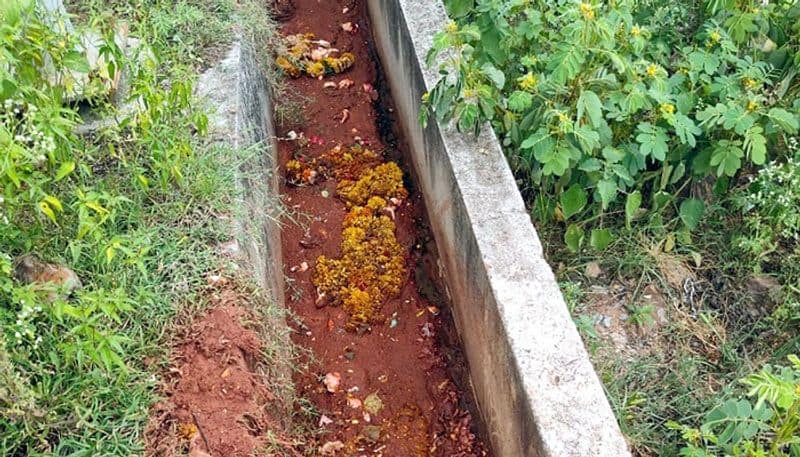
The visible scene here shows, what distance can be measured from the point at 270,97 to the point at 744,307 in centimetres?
308

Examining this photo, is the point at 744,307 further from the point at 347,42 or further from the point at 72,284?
the point at 347,42

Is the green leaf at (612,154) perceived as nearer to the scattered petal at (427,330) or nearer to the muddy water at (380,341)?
the muddy water at (380,341)

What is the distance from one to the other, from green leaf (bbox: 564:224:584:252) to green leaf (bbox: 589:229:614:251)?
5cm

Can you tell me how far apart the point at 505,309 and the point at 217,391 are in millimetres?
1005

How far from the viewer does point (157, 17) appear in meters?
3.50

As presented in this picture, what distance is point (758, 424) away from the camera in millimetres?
2008

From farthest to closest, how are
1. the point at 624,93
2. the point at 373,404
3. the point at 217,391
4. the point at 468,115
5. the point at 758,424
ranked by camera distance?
the point at 373,404, the point at 468,115, the point at 624,93, the point at 217,391, the point at 758,424

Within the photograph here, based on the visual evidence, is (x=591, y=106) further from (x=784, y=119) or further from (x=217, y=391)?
(x=217, y=391)

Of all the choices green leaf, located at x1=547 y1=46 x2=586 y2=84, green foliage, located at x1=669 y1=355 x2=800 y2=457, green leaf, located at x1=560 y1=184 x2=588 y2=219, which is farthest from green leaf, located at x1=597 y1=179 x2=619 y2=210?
green foliage, located at x1=669 y1=355 x2=800 y2=457

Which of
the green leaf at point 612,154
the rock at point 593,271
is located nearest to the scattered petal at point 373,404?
the rock at point 593,271

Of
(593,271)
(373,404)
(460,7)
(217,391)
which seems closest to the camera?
(217,391)

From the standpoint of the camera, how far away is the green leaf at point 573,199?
263 centimetres

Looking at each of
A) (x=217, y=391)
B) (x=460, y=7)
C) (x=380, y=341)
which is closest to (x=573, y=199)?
(x=460, y=7)

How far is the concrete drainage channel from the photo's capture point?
2.02 meters
